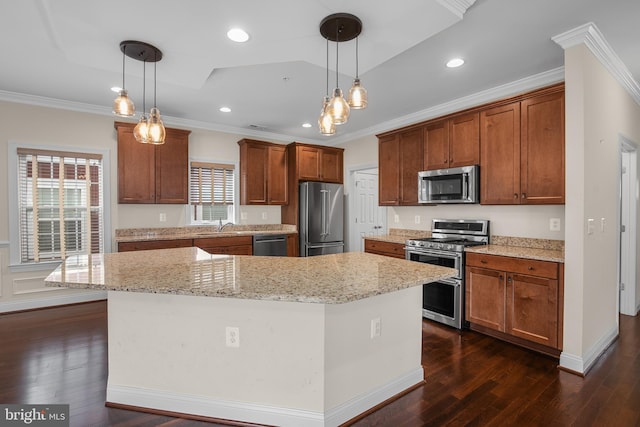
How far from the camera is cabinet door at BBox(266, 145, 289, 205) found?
17.3 ft

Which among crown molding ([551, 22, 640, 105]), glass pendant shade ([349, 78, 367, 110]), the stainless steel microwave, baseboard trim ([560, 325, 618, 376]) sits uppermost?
crown molding ([551, 22, 640, 105])

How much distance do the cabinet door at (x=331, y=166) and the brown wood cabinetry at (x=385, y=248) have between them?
5.31ft

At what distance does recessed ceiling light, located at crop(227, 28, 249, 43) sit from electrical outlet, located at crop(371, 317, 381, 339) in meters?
2.11

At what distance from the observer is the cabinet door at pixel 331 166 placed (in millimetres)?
5473

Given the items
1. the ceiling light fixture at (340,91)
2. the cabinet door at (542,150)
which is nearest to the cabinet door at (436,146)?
the cabinet door at (542,150)

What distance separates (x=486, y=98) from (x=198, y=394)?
402cm

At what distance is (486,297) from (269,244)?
3.06 metres

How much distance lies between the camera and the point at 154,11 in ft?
6.27

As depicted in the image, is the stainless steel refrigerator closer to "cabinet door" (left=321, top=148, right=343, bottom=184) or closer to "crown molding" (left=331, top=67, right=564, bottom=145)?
"cabinet door" (left=321, top=148, right=343, bottom=184)

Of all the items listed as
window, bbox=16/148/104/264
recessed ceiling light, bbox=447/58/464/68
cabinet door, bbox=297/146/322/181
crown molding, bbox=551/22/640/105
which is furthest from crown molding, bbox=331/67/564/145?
window, bbox=16/148/104/264

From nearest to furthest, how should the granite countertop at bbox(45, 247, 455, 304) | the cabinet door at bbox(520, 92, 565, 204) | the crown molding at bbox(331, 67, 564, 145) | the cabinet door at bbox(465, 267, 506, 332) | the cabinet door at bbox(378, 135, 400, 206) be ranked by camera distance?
the granite countertop at bbox(45, 247, 455, 304)
the cabinet door at bbox(520, 92, 565, 204)
the cabinet door at bbox(465, 267, 506, 332)
the crown molding at bbox(331, 67, 564, 145)
the cabinet door at bbox(378, 135, 400, 206)

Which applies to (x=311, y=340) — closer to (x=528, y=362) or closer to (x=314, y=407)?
(x=314, y=407)

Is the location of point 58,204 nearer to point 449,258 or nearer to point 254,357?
point 254,357

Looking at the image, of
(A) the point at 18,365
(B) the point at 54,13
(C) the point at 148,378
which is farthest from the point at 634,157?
(A) the point at 18,365
